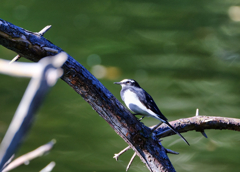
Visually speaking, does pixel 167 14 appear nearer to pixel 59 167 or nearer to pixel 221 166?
pixel 221 166

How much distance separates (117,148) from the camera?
7.22 ft

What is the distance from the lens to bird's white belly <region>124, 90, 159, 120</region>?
123 centimetres

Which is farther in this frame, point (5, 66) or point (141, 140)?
point (141, 140)

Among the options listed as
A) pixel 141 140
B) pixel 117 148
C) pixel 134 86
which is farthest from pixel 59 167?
pixel 141 140

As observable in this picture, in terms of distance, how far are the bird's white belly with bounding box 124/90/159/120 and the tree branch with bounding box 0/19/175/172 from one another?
14cm

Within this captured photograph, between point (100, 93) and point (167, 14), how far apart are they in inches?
63.7

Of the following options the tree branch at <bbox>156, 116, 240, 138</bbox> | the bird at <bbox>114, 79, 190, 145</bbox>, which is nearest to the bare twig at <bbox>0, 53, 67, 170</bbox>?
the bird at <bbox>114, 79, 190, 145</bbox>

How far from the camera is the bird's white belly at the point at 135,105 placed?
123 centimetres

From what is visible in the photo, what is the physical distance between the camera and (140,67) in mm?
2334

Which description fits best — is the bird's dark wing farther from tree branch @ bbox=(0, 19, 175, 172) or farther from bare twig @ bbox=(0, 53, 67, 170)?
bare twig @ bbox=(0, 53, 67, 170)

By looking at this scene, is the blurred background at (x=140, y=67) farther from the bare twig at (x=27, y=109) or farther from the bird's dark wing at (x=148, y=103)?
the bare twig at (x=27, y=109)

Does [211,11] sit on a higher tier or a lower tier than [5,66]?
higher

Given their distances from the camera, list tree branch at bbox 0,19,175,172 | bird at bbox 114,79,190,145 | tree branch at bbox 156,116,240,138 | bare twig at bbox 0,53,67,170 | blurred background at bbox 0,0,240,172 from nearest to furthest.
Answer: bare twig at bbox 0,53,67,170
tree branch at bbox 0,19,175,172
bird at bbox 114,79,190,145
tree branch at bbox 156,116,240,138
blurred background at bbox 0,0,240,172

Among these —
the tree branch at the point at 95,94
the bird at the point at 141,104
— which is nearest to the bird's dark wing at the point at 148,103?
the bird at the point at 141,104
